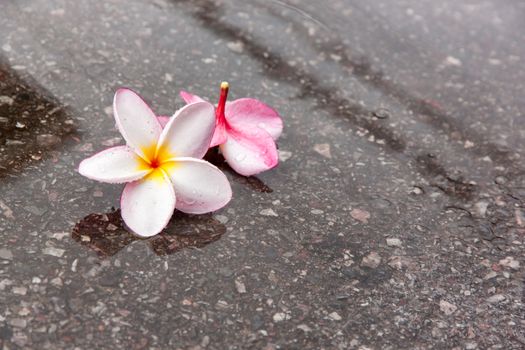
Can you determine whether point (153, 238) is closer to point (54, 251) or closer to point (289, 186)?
point (54, 251)

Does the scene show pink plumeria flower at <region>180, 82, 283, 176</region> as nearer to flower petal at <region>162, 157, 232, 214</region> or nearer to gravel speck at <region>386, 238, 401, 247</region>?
flower petal at <region>162, 157, 232, 214</region>

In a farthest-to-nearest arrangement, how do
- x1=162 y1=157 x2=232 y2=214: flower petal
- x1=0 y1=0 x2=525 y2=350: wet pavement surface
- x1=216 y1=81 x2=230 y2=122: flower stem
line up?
x1=216 y1=81 x2=230 y2=122: flower stem → x1=162 y1=157 x2=232 y2=214: flower petal → x1=0 y1=0 x2=525 y2=350: wet pavement surface

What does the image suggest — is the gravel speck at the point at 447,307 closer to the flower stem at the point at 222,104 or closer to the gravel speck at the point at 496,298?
the gravel speck at the point at 496,298

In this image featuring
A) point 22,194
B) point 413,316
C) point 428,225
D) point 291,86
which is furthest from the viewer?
point 291,86

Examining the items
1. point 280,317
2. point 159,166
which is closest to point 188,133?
point 159,166

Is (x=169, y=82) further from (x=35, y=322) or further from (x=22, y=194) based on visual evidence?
(x=35, y=322)

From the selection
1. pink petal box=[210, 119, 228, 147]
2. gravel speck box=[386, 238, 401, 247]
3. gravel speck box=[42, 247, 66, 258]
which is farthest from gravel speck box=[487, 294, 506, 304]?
gravel speck box=[42, 247, 66, 258]

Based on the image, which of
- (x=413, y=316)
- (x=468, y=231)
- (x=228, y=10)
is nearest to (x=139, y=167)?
(x=413, y=316)
